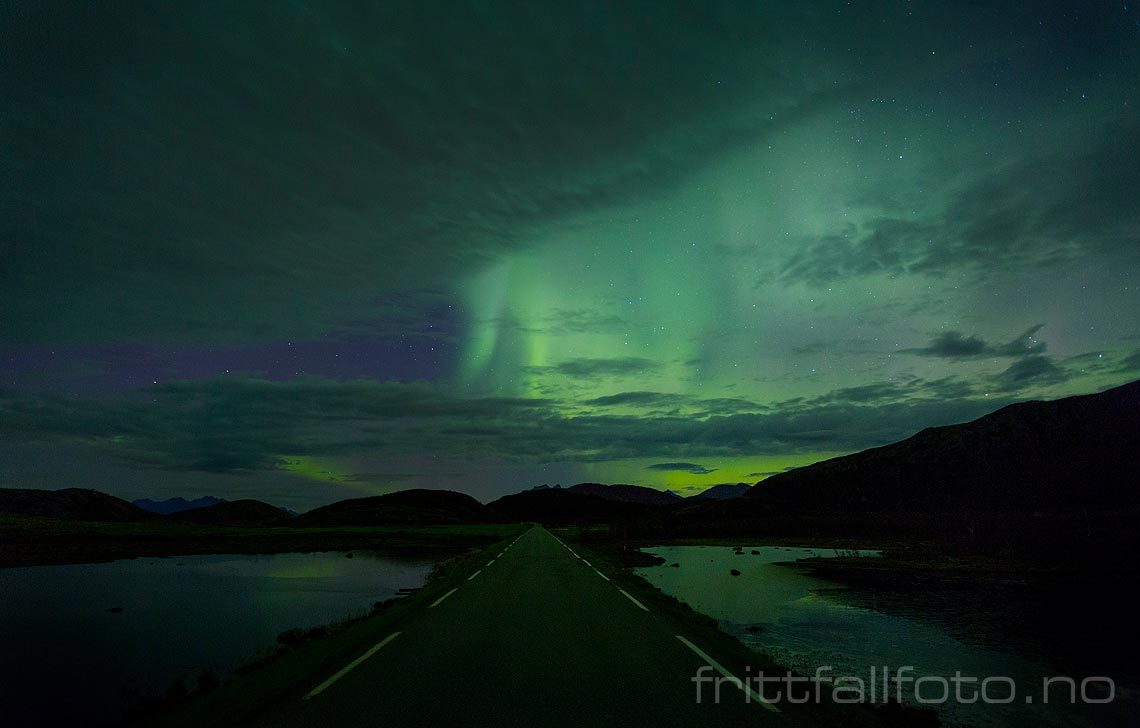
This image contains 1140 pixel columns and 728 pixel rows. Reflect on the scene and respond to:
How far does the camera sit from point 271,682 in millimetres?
9086

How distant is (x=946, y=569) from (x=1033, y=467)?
629 ft

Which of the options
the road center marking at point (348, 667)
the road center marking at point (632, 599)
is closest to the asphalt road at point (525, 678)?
the road center marking at point (348, 667)

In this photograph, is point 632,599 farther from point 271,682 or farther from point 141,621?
point 141,621

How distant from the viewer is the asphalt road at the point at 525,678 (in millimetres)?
7074

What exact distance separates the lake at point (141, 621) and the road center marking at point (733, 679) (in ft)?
29.6

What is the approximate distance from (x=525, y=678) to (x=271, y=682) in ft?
12.4

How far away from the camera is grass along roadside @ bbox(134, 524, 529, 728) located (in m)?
7.55

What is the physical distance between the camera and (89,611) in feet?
71.5

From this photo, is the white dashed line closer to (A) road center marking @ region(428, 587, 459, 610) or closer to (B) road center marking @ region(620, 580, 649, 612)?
(B) road center marking @ region(620, 580, 649, 612)

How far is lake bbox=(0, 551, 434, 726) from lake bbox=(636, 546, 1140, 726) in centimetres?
1168

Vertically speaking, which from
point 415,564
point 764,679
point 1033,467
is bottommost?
point 415,564

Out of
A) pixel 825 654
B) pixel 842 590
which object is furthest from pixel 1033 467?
pixel 825 654

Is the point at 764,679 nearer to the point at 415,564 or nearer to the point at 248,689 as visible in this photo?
the point at 248,689

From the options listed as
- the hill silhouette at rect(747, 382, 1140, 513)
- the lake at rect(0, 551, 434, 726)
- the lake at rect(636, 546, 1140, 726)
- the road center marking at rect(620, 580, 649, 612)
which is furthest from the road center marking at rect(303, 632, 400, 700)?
the hill silhouette at rect(747, 382, 1140, 513)
